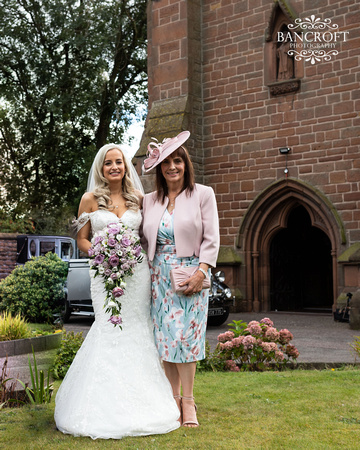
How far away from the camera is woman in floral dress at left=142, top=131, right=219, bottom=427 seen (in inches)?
169

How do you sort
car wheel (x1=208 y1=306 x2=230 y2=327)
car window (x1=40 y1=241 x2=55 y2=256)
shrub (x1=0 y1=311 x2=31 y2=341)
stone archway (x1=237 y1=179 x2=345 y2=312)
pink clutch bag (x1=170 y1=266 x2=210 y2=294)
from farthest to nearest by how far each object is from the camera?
1. stone archway (x1=237 y1=179 x2=345 y2=312)
2. car wheel (x1=208 y1=306 x2=230 y2=327)
3. car window (x1=40 y1=241 x2=55 y2=256)
4. shrub (x1=0 y1=311 x2=31 y2=341)
5. pink clutch bag (x1=170 y1=266 x2=210 y2=294)

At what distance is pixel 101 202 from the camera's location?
447 centimetres

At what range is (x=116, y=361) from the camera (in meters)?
4.17

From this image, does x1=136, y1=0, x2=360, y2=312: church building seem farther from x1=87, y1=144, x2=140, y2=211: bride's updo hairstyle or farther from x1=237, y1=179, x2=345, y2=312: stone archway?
x1=87, y1=144, x2=140, y2=211: bride's updo hairstyle

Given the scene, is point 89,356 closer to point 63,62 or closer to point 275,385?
point 275,385

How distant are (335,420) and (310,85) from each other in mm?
10493

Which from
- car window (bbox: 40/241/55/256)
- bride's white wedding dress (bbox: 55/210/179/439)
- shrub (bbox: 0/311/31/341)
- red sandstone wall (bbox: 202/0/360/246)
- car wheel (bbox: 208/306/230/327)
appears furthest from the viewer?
red sandstone wall (bbox: 202/0/360/246)

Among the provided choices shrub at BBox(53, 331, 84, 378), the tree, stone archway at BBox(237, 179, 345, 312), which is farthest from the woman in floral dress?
the tree

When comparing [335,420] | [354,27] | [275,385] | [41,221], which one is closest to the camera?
[335,420]

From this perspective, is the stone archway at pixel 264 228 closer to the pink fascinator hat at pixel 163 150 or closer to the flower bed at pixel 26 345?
the flower bed at pixel 26 345

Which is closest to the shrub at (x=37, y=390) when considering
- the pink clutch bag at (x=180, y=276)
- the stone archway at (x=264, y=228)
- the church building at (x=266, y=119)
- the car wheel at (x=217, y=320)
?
the pink clutch bag at (x=180, y=276)

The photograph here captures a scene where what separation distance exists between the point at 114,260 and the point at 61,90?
66.3ft

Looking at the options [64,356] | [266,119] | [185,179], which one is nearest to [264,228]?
[266,119]

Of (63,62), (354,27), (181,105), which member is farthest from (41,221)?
(354,27)
